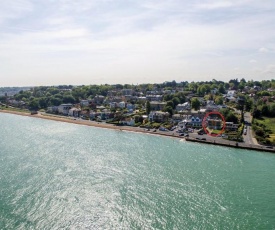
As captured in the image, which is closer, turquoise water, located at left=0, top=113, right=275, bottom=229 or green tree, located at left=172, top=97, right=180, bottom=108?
turquoise water, located at left=0, top=113, right=275, bottom=229

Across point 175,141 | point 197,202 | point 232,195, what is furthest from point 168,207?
point 175,141

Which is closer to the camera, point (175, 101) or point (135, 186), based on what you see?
point (135, 186)

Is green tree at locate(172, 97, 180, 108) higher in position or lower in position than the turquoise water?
higher

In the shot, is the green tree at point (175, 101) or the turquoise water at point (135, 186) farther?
the green tree at point (175, 101)

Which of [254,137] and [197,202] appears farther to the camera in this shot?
[254,137]

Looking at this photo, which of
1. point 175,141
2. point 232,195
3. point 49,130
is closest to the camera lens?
point 232,195

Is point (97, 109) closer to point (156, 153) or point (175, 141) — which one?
point (175, 141)

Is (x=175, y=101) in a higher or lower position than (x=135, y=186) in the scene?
higher

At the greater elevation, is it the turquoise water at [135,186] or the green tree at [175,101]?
the green tree at [175,101]
